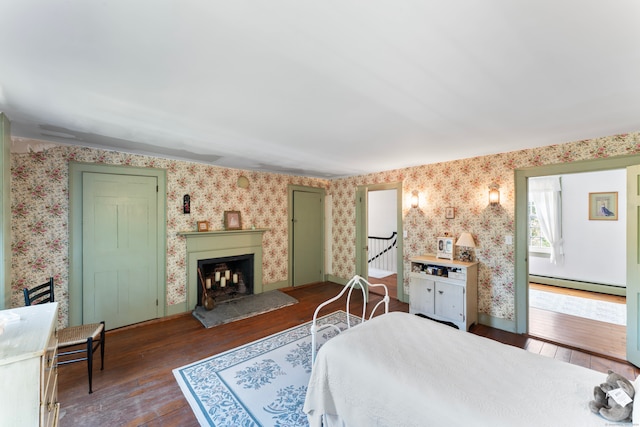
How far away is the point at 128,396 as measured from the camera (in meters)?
2.25

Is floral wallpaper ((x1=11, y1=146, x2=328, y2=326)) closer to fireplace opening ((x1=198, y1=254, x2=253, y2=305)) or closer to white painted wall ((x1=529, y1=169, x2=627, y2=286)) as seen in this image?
fireplace opening ((x1=198, y1=254, x2=253, y2=305))

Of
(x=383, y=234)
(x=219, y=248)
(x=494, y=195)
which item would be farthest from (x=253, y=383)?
(x=383, y=234)

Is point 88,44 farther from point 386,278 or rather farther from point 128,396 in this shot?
point 386,278

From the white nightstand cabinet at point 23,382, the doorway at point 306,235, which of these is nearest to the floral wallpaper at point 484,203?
the doorway at point 306,235

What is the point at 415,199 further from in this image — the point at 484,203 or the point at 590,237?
the point at 590,237

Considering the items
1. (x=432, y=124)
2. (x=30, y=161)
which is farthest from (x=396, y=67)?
(x=30, y=161)

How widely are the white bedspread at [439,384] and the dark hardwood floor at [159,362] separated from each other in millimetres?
1234

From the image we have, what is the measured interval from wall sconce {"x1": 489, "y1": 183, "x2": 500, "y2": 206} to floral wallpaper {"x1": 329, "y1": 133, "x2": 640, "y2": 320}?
44mm

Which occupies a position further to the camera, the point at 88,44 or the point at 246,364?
the point at 246,364

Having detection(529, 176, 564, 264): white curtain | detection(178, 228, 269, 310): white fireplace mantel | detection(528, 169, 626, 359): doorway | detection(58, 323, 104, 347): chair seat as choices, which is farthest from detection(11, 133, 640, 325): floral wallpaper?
detection(529, 176, 564, 264): white curtain

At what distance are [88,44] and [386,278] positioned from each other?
20.4 ft

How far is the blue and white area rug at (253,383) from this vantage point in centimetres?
204

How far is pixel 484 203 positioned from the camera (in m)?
3.74

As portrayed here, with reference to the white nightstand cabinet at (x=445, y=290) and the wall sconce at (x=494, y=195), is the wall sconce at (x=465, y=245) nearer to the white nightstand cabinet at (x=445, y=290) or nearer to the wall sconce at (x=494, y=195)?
the white nightstand cabinet at (x=445, y=290)
